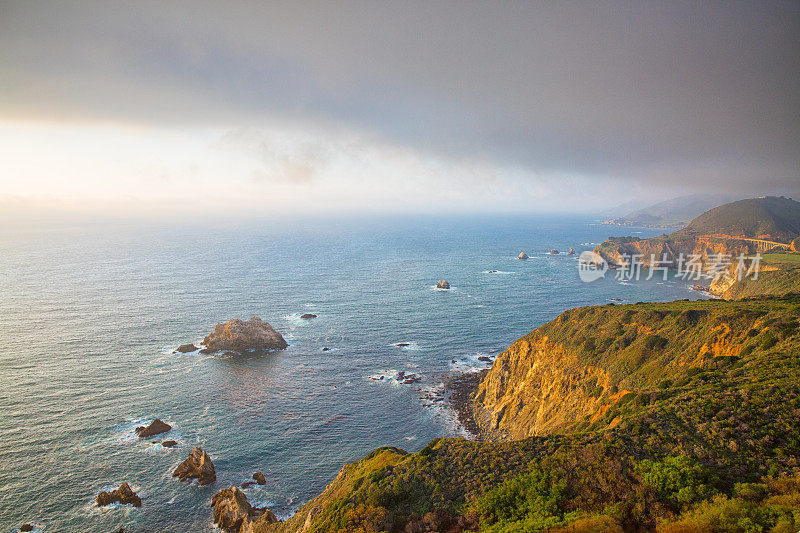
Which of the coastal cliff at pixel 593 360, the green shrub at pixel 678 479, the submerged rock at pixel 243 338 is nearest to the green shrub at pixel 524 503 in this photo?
the green shrub at pixel 678 479

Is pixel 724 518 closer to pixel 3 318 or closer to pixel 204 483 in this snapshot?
pixel 204 483

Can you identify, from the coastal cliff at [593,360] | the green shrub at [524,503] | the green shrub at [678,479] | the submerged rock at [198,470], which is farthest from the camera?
the submerged rock at [198,470]

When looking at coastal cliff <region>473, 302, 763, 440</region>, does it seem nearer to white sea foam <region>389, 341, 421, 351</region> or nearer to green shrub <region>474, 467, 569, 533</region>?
green shrub <region>474, 467, 569, 533</region>

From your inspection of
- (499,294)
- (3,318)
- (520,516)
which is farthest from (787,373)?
(3,318)

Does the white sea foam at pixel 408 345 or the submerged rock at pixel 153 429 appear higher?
the white sea foam at pixel 408 345

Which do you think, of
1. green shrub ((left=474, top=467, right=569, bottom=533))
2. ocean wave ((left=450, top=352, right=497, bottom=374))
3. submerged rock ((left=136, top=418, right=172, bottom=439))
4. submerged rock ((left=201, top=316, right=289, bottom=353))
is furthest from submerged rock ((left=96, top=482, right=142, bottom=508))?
ocean wave ((left=450, top=352, right=497, bottom=374))

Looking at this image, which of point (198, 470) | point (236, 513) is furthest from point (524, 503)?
point (198, 470)

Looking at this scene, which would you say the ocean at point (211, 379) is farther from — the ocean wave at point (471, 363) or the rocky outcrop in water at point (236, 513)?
the rocky outcrop in water at point (236, 513)
